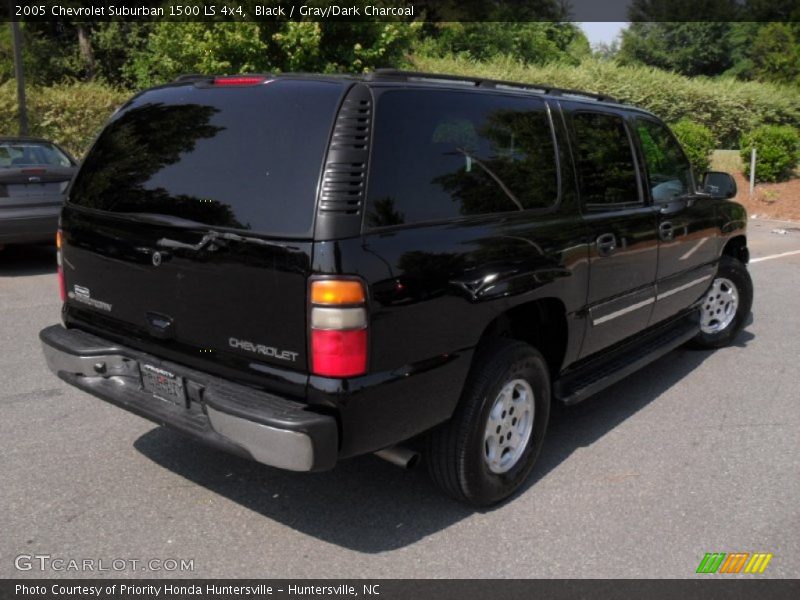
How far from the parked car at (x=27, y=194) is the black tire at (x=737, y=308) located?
6.69 meters

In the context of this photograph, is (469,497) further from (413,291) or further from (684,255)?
(684,255)

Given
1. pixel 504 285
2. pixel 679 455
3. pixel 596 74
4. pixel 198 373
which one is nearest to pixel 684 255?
pixel 679 455

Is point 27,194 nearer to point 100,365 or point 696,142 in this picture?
point 100,365

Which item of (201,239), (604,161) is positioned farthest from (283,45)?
(201,239)

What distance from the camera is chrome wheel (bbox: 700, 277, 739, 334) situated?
605 cm

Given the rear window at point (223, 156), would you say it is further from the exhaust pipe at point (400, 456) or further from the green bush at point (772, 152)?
the green bush at point (772, 152)

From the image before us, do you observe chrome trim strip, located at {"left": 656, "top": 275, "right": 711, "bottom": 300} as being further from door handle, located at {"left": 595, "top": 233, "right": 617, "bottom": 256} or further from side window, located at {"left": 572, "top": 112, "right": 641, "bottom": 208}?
door handle, located at {"left": 595, "top": 233, "right": 617, "bottom": 256}

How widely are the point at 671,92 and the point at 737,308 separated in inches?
864

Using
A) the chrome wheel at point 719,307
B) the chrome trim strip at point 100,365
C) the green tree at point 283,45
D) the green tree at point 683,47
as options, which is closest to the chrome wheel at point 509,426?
the chrome trim strip at point 100,365

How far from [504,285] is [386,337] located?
2.32 feet

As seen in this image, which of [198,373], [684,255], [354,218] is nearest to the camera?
[354,218]
